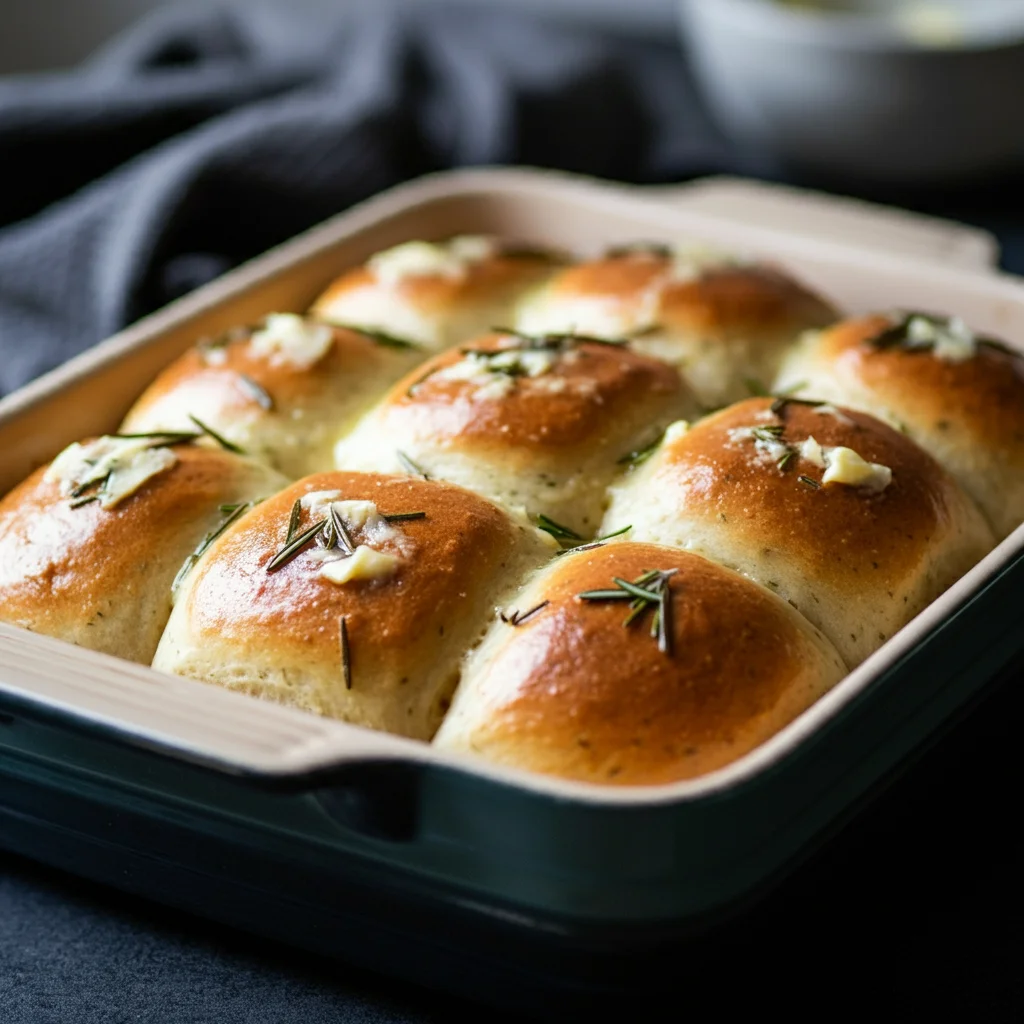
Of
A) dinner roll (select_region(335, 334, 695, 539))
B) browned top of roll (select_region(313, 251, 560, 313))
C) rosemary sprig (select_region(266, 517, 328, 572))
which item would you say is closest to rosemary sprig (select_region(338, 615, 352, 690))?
rosemary sprig (select_region(266, 517, 328, 572))

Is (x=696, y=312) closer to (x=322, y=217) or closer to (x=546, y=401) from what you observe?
(x=546, y=401)

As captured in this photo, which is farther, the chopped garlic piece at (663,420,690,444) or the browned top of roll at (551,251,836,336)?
the browned top of roll at (551,251,836,336)

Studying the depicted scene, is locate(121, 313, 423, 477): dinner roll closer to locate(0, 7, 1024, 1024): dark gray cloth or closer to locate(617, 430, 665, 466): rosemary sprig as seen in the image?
locate(617, 430, 665, 466): rosemary sprig

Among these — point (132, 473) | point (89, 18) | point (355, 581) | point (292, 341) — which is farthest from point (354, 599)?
point (89, 18)

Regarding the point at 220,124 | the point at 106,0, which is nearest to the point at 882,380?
the point at 220,124

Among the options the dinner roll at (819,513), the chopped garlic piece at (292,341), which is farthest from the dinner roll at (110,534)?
the dinner roll at (819,513)

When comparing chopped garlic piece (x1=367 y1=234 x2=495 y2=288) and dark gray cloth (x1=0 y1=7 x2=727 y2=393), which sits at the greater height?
chopped garlic piece (x1=367 y1=234 x2=495 y2=288)

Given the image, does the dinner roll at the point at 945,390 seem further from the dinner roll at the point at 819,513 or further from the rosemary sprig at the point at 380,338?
the rosemary sprig at the point at 380,338

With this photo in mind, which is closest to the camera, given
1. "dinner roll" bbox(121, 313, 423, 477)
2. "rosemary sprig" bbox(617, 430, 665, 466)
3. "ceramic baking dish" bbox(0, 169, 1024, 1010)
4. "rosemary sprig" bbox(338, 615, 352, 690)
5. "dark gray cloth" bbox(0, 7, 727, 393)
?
"ceramic baking dish" bbox(0, 169, 1024, 1010)

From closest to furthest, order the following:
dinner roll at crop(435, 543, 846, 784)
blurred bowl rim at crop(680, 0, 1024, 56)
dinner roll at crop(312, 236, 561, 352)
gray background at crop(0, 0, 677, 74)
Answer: dinner roll at crop(435, 543, 846, 784)
dinner roll at crop(312, 236, 561, 352)
blurred bowl rim at crop(680, 0, 1024, 56)
gray background at crop(0, 0, 677, 74)
